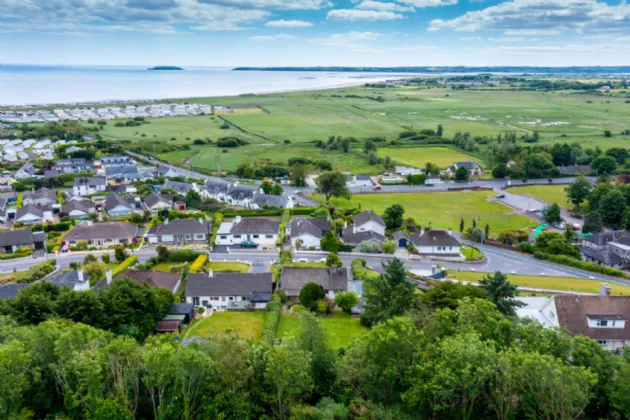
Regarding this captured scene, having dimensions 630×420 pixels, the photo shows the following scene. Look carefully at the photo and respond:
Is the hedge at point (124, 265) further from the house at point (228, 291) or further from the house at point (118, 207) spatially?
the house at point (118, 207)

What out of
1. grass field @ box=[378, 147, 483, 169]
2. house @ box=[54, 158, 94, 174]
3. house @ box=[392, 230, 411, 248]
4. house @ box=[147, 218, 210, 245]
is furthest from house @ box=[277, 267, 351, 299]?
house @ box=[54, 158, 94, 174]

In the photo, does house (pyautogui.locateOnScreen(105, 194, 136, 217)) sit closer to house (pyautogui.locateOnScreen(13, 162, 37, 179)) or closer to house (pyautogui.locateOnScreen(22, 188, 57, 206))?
house (pyautogui.locateOnScreen(22, 188, 57, 206))

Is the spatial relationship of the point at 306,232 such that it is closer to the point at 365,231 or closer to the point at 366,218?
the point at 365,231

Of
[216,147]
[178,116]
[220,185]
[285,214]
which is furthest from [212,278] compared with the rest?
[178,116]

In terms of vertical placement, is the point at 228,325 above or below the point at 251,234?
below

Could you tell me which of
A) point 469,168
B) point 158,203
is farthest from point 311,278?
point 469,168

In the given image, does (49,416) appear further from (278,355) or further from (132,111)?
(132,111)
